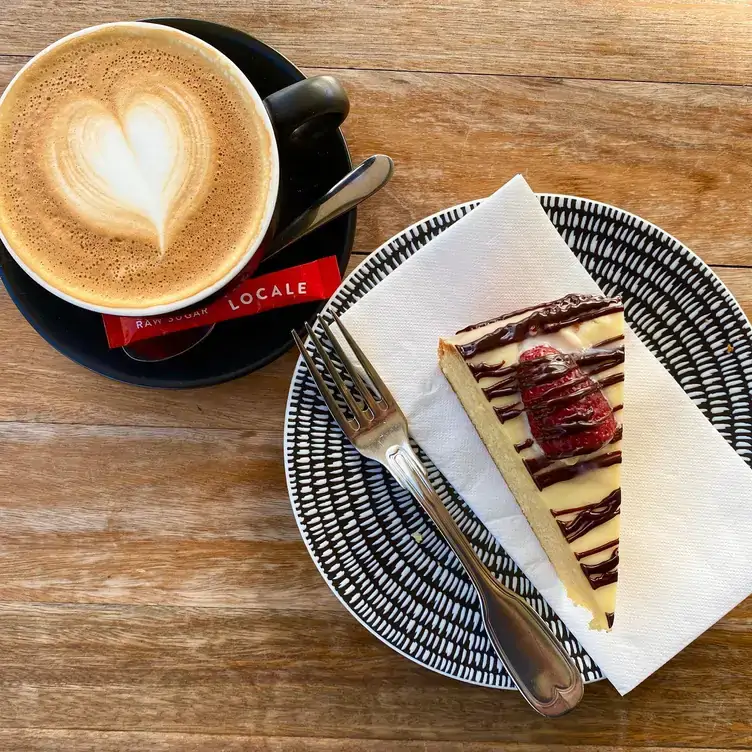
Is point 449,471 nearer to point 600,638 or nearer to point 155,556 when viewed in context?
point 600,638

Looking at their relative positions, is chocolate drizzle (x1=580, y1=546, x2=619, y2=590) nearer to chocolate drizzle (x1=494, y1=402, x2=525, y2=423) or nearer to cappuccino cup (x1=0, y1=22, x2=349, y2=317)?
chocolate drizzle (x1=494, y1=402, x2=525, y2=423)

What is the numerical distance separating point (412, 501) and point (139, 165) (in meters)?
0.69

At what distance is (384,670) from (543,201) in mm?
901

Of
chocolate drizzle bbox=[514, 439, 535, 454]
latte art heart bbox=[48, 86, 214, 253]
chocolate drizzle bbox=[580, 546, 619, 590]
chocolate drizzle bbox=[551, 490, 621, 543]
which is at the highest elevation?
latte art heart bbox=[48, 86, 214, 253]

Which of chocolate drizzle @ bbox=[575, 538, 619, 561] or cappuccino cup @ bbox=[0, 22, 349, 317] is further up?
cappuccino cup @ bbox=[0, 22, 349, 317]

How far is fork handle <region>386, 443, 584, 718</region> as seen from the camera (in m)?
1.06

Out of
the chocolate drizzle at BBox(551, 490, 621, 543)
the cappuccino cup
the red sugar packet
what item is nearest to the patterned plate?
the red sugar packet

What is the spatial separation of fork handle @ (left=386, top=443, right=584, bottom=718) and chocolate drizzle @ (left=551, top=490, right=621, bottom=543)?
0.49 feet

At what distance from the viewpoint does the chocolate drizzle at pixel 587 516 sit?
1.04 metres

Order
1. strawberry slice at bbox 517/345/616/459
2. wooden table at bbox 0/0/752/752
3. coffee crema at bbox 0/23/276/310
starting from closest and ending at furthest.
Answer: coffee crema at bbox 0/23/276/310 → strawberry slice at bbox 517/345/616/459 → wooden table at bbox 0/0/752/752

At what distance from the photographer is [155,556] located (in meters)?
1.22

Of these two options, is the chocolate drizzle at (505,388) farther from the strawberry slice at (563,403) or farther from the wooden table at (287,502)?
the wooden table at (287,502)

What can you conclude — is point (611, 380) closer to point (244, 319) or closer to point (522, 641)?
point (522, 641)

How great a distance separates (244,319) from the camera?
3.56 ft
